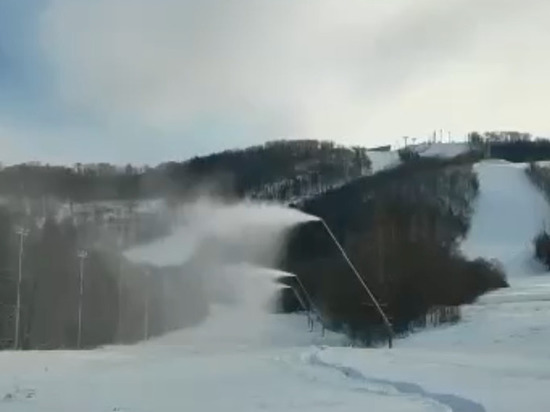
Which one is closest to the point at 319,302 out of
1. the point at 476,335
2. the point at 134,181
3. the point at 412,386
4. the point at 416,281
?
the point at 416,281

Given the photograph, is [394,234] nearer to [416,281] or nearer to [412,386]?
[416,281]

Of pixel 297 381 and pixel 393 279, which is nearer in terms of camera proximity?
pixel 297 381

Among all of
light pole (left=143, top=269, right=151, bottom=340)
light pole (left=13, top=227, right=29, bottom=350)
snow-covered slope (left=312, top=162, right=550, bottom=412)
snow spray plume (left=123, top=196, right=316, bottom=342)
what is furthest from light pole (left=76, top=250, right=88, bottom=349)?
snow-covered slope (left=312, top=162, right=550, bottom=412)

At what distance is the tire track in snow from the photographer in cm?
2089

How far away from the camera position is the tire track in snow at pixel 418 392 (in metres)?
20.9

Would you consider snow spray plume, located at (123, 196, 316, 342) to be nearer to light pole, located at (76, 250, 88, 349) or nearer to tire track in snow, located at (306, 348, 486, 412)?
light pole, located at (76, 250, 88, 349)

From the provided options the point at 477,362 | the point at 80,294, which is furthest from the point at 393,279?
the point at 477,362

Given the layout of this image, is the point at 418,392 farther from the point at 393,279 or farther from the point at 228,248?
the point at 228,248

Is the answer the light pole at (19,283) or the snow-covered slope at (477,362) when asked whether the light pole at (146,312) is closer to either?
the light pole at (19,283)

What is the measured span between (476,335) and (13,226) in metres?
42.3

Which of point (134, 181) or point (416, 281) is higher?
point (134, 181)

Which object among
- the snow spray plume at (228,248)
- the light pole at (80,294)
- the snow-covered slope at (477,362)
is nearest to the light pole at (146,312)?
the snow spray plume at (228,248)

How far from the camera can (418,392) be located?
82.8 feet

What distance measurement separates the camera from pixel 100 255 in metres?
94.1
